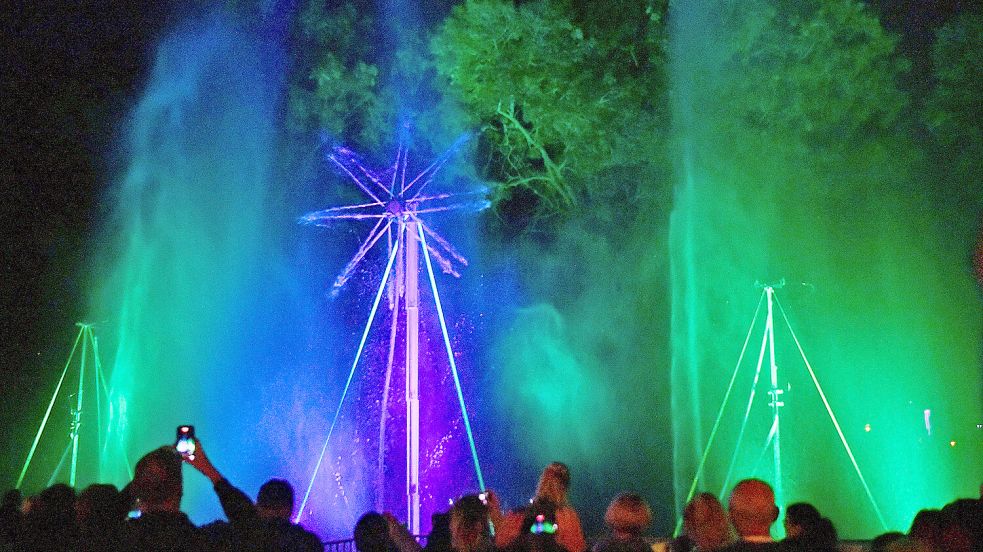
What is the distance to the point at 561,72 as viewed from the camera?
20078 millimetres

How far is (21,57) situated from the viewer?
73.8 feet

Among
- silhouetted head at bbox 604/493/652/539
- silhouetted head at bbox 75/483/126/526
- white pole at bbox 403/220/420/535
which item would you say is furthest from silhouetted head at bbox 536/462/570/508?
white pole at bbox 403/220/420/535

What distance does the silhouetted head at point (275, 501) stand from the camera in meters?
5.43

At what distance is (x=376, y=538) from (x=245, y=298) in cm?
1750

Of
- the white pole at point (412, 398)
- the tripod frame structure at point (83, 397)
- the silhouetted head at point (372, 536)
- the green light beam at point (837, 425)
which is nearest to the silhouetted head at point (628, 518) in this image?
the silhouetted head at point (372, 536)

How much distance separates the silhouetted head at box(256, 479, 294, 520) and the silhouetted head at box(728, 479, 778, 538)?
2313 millimetres

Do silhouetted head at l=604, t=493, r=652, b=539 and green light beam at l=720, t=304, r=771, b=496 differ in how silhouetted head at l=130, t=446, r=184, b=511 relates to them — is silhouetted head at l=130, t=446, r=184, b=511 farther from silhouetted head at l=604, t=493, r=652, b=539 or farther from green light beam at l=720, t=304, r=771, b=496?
green light beam at l=720, t=304, r=771, b=496

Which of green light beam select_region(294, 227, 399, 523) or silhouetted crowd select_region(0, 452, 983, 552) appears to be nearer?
silhouetted crowd select_region(0, 452, 983, 552)

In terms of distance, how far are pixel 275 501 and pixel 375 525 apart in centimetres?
77

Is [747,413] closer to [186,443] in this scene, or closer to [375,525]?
[375,525]

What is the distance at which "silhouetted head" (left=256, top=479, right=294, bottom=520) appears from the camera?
5.43 meters

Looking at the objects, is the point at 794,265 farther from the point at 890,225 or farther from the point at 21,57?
the point at 21,57

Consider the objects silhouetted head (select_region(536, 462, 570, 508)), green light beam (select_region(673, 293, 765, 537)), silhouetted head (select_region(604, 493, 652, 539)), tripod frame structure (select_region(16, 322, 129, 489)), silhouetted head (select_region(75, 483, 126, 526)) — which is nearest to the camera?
silhouetted head (select_region(75, 483, 126, 526))

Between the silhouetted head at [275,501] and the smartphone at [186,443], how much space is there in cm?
43
